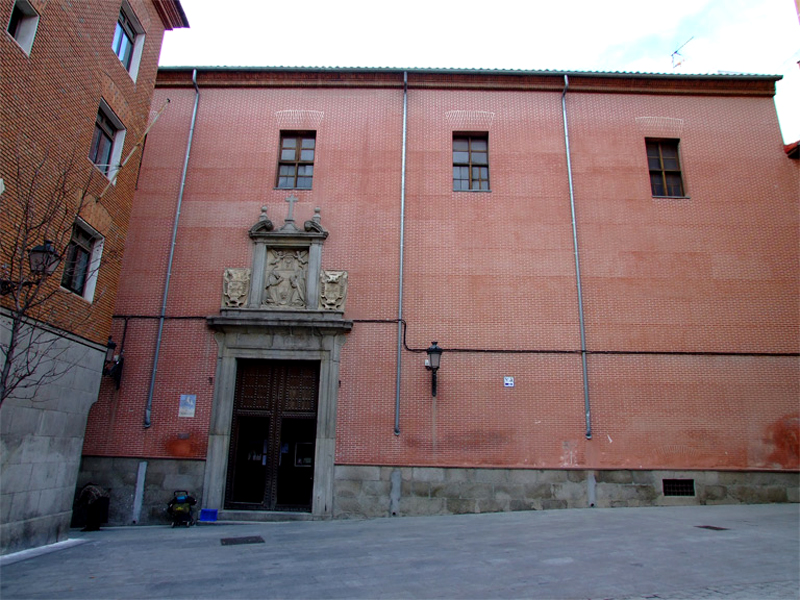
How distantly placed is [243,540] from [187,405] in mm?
4151

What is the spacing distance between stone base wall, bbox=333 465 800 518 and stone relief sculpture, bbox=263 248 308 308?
415 centimetres

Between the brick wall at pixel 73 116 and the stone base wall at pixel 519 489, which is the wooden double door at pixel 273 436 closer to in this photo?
the stone base wall at pixel 519 489

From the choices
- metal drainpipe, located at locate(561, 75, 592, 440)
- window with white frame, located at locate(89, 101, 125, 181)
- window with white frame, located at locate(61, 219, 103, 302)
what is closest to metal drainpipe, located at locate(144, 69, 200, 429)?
window with white frame, located at locate(61, 219, 103, 302)

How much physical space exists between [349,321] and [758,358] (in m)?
9.89

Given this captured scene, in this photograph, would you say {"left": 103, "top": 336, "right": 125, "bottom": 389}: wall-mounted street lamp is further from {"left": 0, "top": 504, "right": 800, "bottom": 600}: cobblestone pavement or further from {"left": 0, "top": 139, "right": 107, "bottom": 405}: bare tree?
{"left": 0, "top": 504, "right": 800, "bottom": 600}: cobblestone pavement

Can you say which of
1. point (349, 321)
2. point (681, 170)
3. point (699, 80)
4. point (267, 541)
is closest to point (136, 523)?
point (267, 541)

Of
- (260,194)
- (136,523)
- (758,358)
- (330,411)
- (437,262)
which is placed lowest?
(136,523)

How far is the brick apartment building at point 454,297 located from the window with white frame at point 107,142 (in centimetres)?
269

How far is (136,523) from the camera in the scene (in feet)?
37.0

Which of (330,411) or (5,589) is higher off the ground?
(330,411)

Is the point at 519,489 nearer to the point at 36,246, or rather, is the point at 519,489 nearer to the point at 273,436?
the point at 273,436

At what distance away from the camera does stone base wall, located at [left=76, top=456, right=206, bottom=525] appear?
11.3 meters

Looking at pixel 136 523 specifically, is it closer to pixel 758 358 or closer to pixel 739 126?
pixel 758 358

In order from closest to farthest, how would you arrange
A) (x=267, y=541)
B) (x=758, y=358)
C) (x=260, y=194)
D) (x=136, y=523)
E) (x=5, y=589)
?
(x=5, y=589) → (x=267, y=541) → (x=136, y=523) → (x=758, y=358) → (x=260, y=194)
